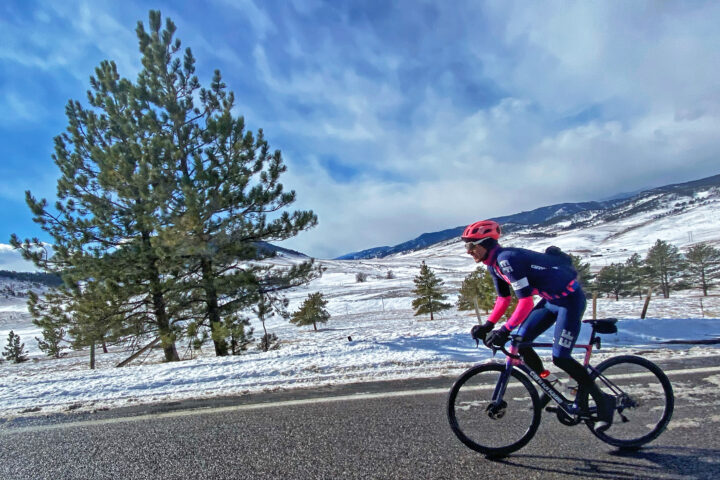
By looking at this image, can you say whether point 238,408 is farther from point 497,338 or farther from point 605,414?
point 605,414

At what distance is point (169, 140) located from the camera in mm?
10055

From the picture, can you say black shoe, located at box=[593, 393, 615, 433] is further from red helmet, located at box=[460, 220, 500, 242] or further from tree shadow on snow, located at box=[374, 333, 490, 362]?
tree shadow on snow, located at box=[374, 333, 490, 362]

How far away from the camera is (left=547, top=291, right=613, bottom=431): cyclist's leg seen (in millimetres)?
3107

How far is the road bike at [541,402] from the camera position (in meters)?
3.11

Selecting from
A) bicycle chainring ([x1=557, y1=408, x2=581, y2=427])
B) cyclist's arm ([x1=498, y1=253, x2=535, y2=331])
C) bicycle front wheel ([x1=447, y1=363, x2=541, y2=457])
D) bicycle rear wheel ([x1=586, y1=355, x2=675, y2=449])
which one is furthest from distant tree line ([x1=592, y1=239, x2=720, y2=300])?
cyclist's arm ([x1=498, y1=253, x2=535, y2=331])


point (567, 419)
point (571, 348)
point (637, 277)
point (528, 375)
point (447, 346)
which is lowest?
point (637, 277)

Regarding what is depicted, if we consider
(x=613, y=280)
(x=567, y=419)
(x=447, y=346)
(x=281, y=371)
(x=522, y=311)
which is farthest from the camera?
(x=613, y=280)

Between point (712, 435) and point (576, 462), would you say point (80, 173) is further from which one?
point (712, 435)

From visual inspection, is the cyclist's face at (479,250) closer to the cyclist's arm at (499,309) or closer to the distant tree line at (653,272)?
the cyclist's arm at (499,309)

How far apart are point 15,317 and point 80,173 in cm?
9539

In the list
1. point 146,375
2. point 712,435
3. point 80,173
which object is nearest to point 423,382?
point 712,435

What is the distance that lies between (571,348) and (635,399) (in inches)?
32.1

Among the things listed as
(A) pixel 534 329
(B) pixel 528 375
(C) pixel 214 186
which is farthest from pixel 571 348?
(C) pixel 214 186

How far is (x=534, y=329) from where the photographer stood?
3.44 meters
